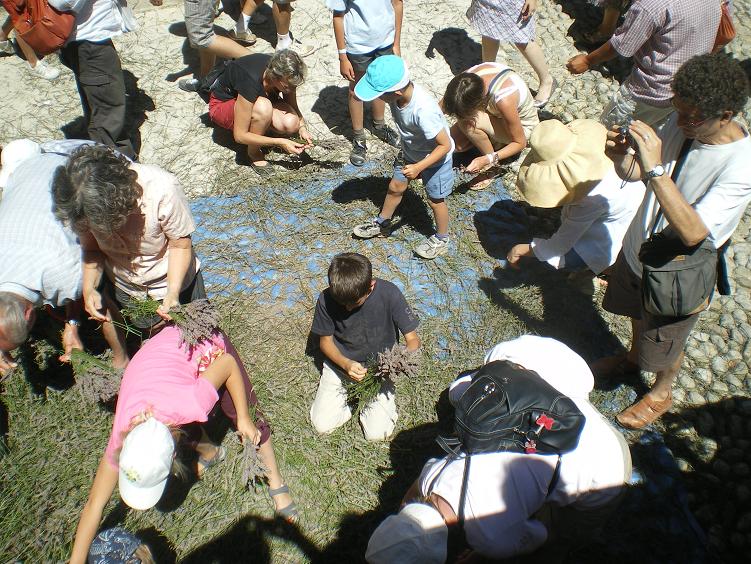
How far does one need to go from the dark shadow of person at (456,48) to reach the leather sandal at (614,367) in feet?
11.8

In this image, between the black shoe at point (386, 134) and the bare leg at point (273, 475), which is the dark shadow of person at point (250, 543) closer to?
the bare leg at point (273, 475)

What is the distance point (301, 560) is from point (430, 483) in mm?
1223

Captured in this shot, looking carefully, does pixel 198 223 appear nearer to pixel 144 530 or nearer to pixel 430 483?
pixel 144 530

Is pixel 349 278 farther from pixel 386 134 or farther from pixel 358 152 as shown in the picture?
pixel 386 134

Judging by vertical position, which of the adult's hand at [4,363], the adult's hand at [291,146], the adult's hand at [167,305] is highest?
the adult's hand at [167,305]

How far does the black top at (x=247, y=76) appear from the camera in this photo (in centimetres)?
461

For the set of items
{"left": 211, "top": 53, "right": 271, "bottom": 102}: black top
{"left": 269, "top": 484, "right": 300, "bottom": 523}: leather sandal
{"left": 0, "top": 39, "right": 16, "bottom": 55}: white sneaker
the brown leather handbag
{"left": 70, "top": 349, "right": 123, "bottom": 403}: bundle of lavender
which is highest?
the brown leather handbag

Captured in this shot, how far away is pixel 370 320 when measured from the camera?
3.30 m

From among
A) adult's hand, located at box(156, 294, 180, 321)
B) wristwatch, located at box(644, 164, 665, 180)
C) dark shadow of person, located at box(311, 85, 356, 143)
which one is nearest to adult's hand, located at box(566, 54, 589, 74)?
dark shadow of person, located at box(311, 85, 356, 143)

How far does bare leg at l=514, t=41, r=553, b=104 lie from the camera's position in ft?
17.5

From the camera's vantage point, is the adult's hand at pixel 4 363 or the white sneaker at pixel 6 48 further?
the white sneaker at pixel 6 48

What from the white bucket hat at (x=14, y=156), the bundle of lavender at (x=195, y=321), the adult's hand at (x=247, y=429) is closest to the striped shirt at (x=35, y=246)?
the white bucket hat at (x=14, y=156)

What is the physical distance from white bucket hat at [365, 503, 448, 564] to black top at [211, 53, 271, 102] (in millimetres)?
3587

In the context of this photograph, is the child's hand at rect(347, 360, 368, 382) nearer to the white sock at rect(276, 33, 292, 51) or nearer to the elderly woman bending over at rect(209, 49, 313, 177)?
the elderly woman bending over at rect(209, 49, 313, 177)
